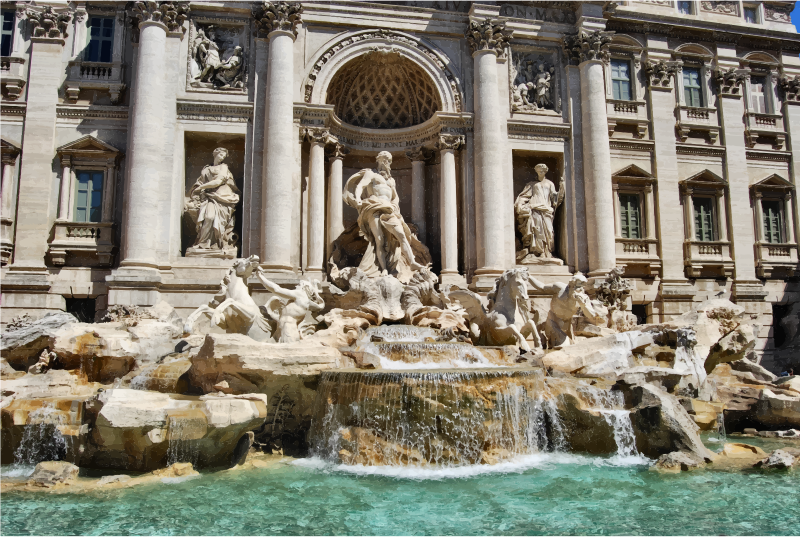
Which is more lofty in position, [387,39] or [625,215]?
[387,39]

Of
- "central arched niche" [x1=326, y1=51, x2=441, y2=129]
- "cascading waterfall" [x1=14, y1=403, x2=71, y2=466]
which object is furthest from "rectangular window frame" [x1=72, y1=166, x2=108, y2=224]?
"cascading waterfall" [x1=14, y1=403, x2=71, y2=466]

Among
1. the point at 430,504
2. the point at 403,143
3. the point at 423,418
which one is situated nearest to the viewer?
the point at 430,504

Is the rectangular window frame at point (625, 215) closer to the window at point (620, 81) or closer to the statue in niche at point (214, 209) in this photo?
the window at point (620, 81)

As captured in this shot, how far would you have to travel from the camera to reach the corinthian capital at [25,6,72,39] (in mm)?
17156

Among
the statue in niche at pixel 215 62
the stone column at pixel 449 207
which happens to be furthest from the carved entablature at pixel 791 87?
the statue in niche at pixel 215 62

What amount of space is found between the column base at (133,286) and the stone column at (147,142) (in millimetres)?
222

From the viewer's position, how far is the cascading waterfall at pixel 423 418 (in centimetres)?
970

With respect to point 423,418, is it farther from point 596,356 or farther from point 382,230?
point 382,230

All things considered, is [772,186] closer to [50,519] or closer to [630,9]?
[630,9]

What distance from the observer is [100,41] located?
17.9 m

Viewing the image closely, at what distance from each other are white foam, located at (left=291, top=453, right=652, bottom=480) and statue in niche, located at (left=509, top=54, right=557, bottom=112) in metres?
12.3

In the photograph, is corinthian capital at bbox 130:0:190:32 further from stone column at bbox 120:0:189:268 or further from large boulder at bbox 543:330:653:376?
large boulder at bbox 543:330:653:376

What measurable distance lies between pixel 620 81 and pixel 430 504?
58.5ft

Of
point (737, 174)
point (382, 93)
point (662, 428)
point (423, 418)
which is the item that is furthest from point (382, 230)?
point (737, 174)
